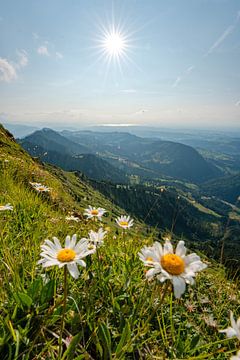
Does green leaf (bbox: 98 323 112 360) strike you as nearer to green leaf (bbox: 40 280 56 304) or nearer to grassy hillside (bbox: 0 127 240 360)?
grassy hillside (bbox: 0 127 240 360)

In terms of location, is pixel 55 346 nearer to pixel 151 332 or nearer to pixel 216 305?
pixel 151 332

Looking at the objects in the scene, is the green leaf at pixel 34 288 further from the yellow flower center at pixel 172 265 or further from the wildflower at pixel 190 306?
the wildflower at pixel 190 306

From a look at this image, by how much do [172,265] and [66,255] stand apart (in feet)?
2.55

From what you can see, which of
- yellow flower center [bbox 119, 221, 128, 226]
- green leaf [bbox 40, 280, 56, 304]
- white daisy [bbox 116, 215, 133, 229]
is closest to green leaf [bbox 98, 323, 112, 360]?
green leaf [bbox 40, 280, 56, 304]

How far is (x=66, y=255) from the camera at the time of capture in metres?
1.90

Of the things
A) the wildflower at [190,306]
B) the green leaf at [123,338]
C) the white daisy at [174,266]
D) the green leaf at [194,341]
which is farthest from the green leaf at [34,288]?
the wildflower at [190,306]

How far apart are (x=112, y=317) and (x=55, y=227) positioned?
2.29m

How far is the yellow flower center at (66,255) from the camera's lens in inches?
73.7

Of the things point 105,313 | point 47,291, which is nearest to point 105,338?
point 105,313

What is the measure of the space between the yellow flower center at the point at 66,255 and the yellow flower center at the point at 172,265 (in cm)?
67

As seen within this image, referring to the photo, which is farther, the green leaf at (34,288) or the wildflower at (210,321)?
the wildflower at (210,321)

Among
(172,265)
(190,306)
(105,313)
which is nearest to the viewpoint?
(172,265)

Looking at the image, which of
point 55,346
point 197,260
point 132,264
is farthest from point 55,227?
point 197,260

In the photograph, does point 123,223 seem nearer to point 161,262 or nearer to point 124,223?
point 124,223
